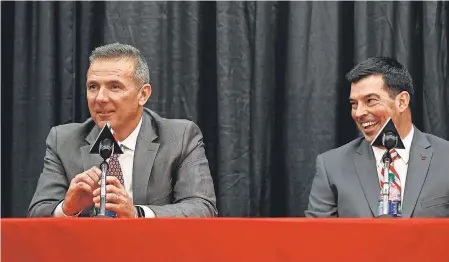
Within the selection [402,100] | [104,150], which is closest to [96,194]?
[104,150]

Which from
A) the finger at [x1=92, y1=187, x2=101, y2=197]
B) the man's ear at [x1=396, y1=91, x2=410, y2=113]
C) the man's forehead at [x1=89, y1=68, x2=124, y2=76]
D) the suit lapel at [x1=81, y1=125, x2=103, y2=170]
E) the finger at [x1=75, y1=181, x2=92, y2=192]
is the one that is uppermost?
the man's forehead at [x1=89, y1=68, x2=124, y2=76]

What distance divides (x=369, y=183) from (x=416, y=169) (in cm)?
16

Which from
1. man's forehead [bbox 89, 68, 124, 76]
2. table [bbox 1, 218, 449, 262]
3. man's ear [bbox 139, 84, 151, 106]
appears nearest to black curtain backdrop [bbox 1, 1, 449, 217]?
man's ear [bbox 139, 84, 151, 106]

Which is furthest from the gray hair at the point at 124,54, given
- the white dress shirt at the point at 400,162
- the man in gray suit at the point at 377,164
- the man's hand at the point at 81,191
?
the white dress shirt at the point at 400,162

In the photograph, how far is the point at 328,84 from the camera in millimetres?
3119

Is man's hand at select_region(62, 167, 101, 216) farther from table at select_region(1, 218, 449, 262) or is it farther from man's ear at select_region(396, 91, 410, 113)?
man's ear at select_region(396, 91, 410, 113)

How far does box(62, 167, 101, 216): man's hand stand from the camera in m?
2.12

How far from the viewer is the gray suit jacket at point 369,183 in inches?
102

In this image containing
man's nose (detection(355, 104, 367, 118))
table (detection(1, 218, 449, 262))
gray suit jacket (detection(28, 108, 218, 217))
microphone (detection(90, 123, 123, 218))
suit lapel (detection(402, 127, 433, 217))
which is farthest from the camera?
man's nose (detection(355, 104, 367, 118))

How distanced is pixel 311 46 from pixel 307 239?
161 cm

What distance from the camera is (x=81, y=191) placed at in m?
2.15

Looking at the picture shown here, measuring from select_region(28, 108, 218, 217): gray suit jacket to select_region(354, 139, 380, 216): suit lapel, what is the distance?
1.70ft

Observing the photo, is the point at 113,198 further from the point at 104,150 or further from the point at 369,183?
the point at 369,183

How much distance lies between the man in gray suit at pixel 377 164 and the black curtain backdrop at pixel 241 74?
363 mm
